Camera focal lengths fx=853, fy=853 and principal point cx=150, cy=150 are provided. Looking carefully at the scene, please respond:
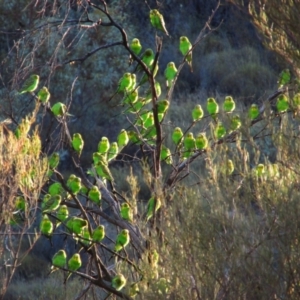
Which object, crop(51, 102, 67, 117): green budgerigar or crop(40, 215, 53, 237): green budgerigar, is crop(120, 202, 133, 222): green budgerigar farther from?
crop(51, 102, 67, 117): green budgerigar

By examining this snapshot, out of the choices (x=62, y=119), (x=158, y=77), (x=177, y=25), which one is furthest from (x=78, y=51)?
(x=62, y=119)

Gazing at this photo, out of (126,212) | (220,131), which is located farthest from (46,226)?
(220,131)

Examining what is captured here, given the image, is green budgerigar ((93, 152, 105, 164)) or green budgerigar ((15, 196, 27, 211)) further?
green budgerigar ((93, 152, 105, 164))

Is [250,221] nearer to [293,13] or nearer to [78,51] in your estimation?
[293,13]

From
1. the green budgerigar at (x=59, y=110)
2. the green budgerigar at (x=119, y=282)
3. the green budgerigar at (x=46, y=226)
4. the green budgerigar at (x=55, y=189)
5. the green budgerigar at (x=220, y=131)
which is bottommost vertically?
the green budgerigar at (x=119, y=282)

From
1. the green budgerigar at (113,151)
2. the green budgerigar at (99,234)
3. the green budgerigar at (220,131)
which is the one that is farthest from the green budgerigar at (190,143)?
the green budgerigar at (99,234)

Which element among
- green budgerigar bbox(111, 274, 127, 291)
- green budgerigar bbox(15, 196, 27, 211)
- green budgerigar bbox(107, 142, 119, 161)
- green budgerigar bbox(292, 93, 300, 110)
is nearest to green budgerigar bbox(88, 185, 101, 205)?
green budgerigar bbox(107, 142, 119, 161)

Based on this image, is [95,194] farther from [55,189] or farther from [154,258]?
[154,258]

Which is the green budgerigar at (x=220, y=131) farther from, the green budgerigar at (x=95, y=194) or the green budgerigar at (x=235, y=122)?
the green budgerigar at (x=95, y=194)

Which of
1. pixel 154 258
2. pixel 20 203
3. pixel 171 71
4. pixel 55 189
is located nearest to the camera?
pixel 154 258

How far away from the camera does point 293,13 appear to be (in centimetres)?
382

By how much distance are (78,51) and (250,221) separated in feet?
24.8

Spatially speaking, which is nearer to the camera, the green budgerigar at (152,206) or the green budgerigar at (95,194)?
the green budgerigar at (152,206)

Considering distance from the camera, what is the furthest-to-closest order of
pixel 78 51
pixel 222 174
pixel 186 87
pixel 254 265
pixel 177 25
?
1. pixel 177 25
2. pixel 186 87
3. pixel 78 51
4. pixel 222 174
5. pixel 254 265
